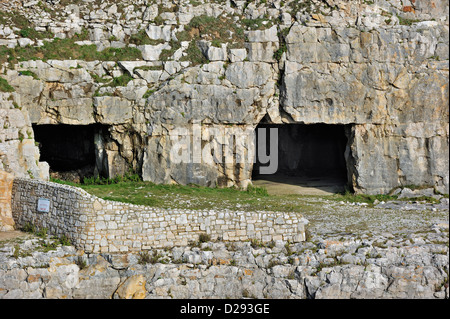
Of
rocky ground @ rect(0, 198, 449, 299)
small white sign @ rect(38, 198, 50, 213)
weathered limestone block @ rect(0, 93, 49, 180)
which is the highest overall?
weathered limestone block @ rect(0, 93, 49, 180)

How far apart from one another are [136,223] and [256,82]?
380 inches

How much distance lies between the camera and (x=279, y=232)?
1719 centimetres

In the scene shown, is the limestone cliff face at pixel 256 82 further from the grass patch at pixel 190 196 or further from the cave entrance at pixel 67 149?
the cave entrance at pixel 67 149

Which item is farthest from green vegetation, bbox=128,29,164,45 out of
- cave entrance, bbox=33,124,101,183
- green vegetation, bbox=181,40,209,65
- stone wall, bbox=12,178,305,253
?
stone wall, bbox=12,178,305,253

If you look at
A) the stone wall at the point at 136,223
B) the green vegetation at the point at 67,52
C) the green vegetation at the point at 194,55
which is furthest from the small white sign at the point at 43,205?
the green vegetation at the point at 194,55

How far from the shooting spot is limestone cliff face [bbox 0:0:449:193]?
23562 millimetres

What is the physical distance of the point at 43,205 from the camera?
17312mm

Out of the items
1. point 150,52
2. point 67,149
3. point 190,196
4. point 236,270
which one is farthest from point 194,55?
point 236,270

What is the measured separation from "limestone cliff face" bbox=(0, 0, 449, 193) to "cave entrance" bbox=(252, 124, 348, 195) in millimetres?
4365

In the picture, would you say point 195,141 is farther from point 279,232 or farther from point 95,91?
point 279,232

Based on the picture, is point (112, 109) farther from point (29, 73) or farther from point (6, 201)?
point (6, 201)

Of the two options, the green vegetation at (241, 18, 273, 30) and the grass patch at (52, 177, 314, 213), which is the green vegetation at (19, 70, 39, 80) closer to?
the grass patch at (52, 177, 314, 213)
